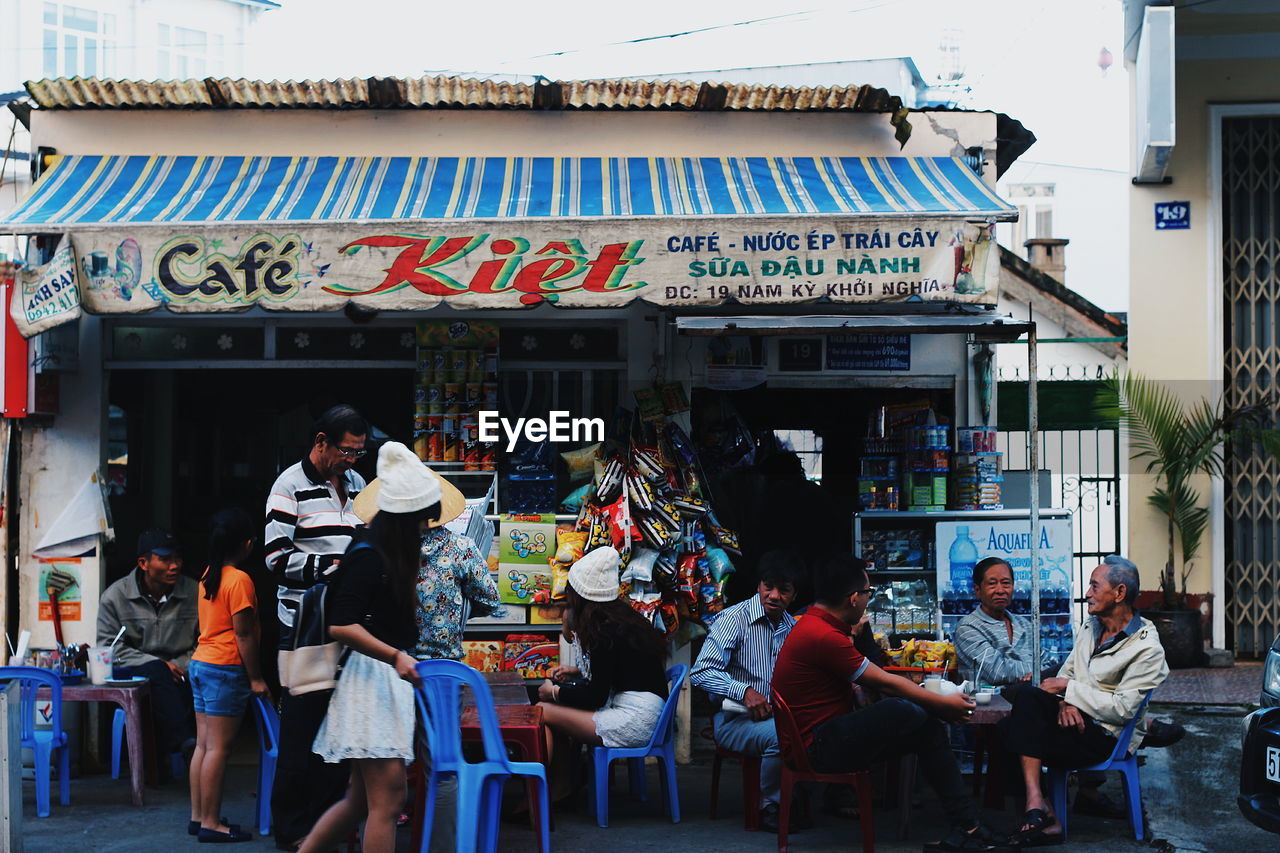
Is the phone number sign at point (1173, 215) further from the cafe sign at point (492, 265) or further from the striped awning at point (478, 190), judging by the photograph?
the cafe sign at point (492, 265)

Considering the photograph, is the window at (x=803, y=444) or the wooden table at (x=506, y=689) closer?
the wooden table at (x=506, y=689)

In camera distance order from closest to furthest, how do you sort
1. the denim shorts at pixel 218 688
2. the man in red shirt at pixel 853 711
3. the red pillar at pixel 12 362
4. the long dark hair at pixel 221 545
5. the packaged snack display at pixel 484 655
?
1. the man in red shirt at pixel 853 711
2. the denim shorts at pixel 218 688
3. the long dark hair at pixel 221 545
4. the red pillar at pixel 12 362
5. the packaged snack display at pixel 484 655

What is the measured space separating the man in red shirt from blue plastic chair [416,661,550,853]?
50.2 inches

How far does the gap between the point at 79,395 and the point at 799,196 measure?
4.27 m

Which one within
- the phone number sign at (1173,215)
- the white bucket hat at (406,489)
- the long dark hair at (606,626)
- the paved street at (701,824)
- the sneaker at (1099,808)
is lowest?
the paved street at (701,824)

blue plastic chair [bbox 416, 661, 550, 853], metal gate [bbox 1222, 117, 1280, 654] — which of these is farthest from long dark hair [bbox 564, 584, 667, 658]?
metal gate [bbox 1222, 117, 1280, 654]

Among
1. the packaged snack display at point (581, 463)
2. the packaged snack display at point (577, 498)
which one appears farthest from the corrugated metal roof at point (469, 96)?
the packaged snack display at point (577, 498)

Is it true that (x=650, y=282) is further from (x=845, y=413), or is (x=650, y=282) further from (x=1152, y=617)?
(x=1152, y=617)

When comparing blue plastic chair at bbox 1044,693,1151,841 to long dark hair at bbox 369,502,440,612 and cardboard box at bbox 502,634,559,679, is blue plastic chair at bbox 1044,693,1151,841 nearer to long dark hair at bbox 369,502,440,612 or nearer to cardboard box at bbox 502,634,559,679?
cardboard box at bbox 502,634,559,679

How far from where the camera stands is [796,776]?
601 cm

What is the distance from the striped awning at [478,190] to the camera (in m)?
7.29

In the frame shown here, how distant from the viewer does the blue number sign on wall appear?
427 inches

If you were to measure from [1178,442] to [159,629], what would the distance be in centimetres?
736

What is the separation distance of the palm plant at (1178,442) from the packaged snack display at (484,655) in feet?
17.5
